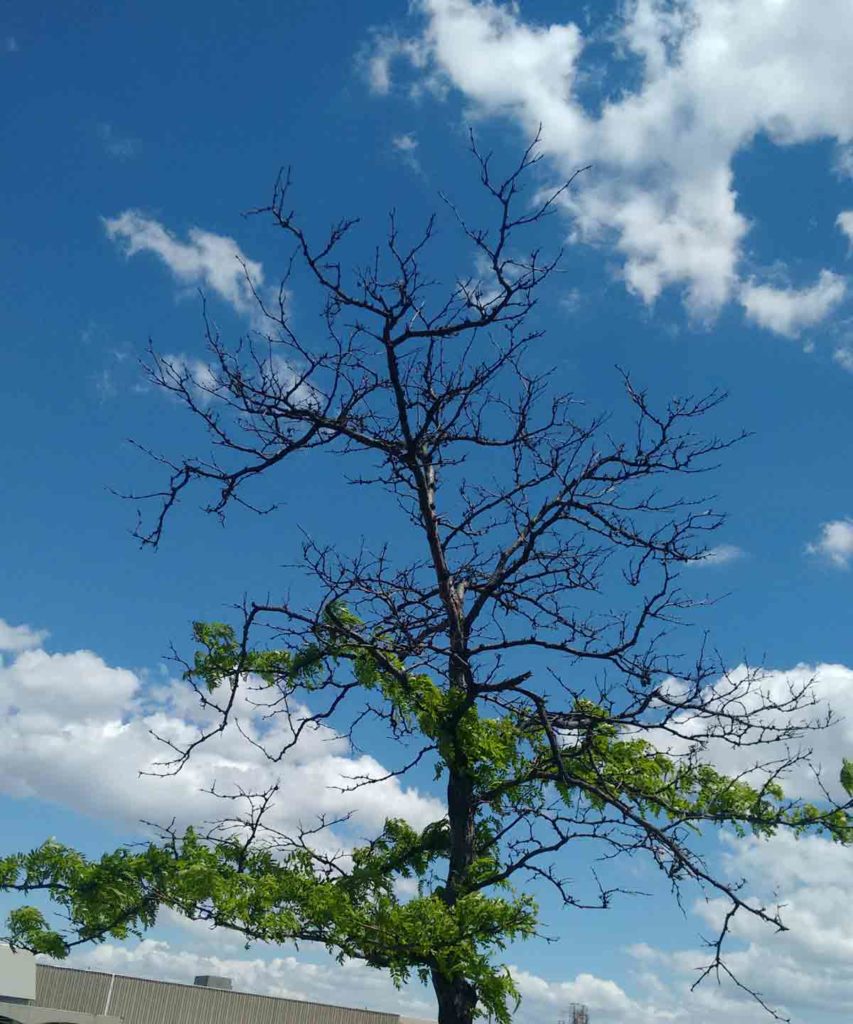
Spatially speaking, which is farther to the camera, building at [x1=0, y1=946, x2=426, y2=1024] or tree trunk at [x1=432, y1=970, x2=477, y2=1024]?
building at [x1=0, y1=946, x2=426, y2=1024]

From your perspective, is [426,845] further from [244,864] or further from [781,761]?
[781,761]

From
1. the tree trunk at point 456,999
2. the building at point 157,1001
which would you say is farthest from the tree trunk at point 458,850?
the building at point 157,1001

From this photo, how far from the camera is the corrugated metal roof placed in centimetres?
3130

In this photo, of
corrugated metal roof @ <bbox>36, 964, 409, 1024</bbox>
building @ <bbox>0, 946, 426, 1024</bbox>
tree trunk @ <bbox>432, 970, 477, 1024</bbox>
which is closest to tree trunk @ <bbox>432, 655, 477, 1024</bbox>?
tree trunk @ <bbox>432, 970, 477, 1024</bbox>

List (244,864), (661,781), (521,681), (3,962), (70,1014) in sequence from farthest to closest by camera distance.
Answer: (70,1014) < (3,962) < (661,781) < (244,864) < (521,681)

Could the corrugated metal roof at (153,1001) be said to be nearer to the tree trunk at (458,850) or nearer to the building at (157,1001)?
the building at (157,1001)

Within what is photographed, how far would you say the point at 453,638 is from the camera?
10.7m

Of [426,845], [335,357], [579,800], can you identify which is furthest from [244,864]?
[335,357]

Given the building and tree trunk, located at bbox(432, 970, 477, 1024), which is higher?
the building

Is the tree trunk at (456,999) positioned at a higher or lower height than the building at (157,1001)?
lower

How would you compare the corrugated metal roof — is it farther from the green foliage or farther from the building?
the green foliage

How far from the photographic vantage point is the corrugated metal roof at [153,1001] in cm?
3130

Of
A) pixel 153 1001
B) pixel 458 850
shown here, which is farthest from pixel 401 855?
pixel 153 1001

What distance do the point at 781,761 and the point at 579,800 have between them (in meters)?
2.01
